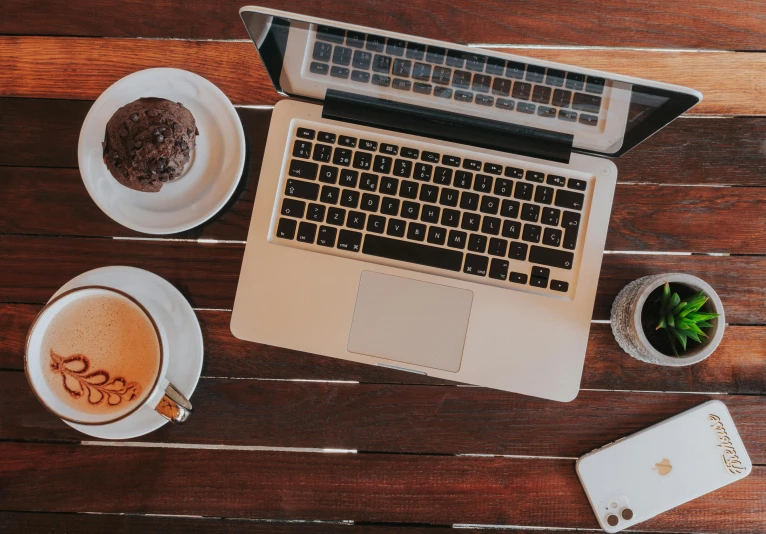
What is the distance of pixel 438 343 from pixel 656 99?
15.6 inches

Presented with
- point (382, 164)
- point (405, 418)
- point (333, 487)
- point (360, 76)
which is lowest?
point (333, 487)

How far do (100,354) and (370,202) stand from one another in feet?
1.32

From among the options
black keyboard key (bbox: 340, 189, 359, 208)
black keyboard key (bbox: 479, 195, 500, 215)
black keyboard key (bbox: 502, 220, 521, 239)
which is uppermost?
black keyboard key (bbox: 479, 195, 500, 215)

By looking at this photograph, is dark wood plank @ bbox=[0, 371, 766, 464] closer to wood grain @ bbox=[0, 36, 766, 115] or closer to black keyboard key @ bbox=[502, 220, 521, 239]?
black keyboard key @ bbox=[502, 220, 521, 239]

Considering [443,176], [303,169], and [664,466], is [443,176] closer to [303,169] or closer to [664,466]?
[303,169]

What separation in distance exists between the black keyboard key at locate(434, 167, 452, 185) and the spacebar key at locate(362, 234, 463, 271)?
0.30 feet

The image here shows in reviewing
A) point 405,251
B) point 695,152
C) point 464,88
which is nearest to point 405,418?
point 405,251

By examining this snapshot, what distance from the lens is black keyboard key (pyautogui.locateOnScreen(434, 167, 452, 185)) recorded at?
30.3 inches

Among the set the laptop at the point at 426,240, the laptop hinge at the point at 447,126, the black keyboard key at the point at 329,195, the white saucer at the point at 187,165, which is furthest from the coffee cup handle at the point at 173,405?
the laptop hinge at the point at 447,126

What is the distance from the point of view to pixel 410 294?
77 cm

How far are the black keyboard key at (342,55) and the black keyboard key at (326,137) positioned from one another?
10 centimetres

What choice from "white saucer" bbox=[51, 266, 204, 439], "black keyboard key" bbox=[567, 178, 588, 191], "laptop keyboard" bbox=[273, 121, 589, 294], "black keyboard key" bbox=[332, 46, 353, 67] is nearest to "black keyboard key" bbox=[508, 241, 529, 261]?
"laptop keyboard" bbox=[273, 121, 589, 294]

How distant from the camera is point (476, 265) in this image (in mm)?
761

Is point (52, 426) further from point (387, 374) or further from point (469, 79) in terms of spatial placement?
point (469, 79)
